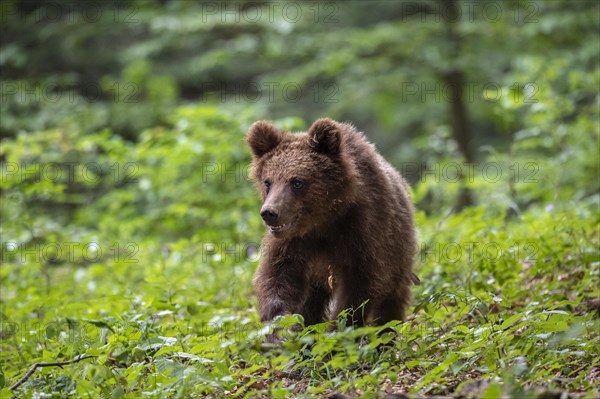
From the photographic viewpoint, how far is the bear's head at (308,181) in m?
5.54

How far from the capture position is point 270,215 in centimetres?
540

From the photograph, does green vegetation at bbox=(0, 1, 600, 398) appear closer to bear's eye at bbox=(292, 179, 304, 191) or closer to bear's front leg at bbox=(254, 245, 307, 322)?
bear's front leg at bbox=(254, 245, 307, 322)

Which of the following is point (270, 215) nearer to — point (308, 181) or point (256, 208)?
point (308, 181)

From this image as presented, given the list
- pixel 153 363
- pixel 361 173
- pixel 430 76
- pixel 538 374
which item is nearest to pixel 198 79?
pixel 430 76

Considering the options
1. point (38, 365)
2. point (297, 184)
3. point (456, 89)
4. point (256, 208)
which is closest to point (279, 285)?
point (297, 184)

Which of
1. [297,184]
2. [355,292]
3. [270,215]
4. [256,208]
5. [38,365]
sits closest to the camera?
[38,365]

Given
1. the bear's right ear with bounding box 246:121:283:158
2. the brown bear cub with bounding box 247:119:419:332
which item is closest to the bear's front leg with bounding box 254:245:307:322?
the brown bear cub with bounding box 247:119:419:332

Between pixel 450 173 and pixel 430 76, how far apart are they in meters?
1.72

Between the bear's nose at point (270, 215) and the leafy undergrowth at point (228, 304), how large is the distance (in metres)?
0.85

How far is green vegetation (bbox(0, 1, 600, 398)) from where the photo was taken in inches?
175

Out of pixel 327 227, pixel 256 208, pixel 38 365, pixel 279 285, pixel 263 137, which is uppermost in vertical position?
pixel 263 137

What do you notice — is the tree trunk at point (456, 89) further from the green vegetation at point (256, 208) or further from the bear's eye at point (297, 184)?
the bear's eye at point (297, 184)

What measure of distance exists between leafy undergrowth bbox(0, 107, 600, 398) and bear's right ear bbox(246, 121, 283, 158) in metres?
1.34

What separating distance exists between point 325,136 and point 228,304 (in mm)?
1968
